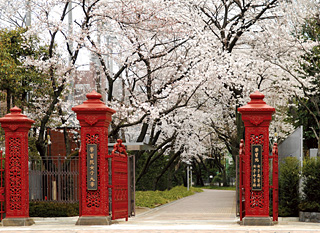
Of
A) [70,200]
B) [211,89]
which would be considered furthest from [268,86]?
[70,200]

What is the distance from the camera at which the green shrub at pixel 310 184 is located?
52.1 feet

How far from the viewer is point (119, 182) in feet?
47.1

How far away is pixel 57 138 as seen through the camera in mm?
30078

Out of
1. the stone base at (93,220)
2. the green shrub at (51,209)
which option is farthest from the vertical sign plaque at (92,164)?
the green shrub at (51,209)

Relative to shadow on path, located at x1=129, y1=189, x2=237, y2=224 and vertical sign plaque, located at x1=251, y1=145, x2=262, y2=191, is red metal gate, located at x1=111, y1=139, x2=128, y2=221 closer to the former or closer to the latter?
shadow on path, located at x1=129, y1=189, x2=237, y2=224

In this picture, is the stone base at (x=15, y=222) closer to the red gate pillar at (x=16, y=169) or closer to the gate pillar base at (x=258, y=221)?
the red gate pillar at (x=16, y=169)

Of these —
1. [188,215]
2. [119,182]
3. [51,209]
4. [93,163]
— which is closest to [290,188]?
[188,215]

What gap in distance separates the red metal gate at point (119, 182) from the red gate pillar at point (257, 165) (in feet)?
10.6

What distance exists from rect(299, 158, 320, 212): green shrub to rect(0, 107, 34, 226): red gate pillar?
25.7 ft

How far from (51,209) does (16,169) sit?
3.51 metres

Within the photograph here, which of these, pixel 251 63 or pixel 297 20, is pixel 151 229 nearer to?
pixel 297 20

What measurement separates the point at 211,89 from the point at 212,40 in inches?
129

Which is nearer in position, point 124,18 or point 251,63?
point 124,18

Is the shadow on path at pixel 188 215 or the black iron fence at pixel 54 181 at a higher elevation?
the black iron fence at pixel 54 181
